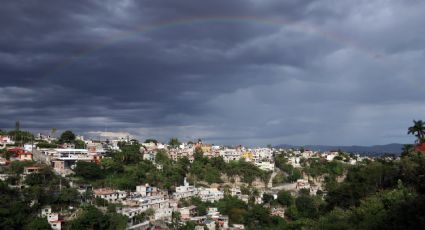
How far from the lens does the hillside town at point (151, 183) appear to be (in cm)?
3638

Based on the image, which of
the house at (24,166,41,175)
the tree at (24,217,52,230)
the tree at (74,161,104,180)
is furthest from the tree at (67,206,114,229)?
the tree at (74,161,104,180)

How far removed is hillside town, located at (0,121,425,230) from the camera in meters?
36.4

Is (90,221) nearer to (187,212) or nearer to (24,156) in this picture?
(187,212)

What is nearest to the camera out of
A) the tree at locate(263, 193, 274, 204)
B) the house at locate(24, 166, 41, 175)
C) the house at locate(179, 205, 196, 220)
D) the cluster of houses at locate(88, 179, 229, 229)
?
the cluster of houses at locate(88, 179, 229, 229)

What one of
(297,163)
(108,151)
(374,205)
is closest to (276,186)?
(297,163)

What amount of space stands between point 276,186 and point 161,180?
21.4 meters

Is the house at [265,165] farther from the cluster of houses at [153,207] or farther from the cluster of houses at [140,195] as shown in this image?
the cluster of houses at [153,207]

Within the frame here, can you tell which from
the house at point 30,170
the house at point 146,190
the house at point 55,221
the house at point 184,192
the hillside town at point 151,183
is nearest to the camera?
the house at point 55,221

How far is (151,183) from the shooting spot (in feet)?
162

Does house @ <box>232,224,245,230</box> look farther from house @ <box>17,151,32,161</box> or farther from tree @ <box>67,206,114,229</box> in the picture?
house @ <box>17,151,32,161</box>

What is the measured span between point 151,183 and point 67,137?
2048cm

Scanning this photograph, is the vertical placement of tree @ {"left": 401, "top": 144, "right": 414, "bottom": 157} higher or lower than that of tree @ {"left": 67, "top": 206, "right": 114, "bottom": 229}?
higher

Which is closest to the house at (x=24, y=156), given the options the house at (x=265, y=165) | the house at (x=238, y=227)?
the house at (x=238, y=227)

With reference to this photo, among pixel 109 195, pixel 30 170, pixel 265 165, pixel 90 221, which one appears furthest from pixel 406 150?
pixel 265 165
